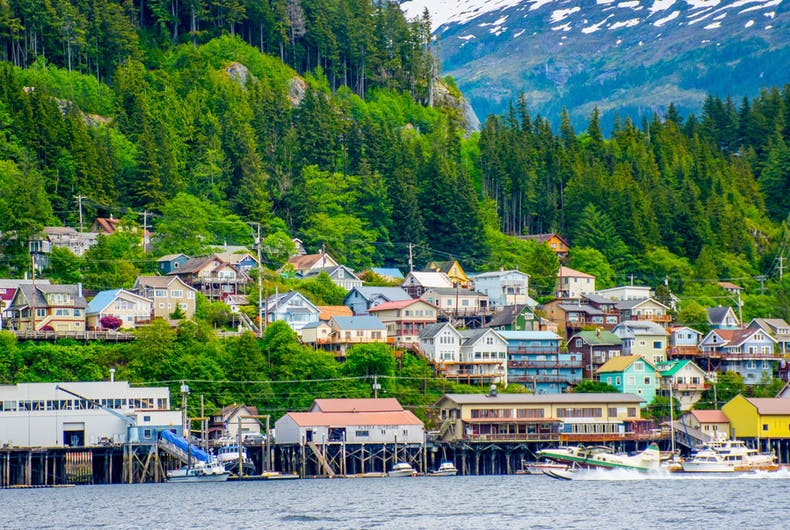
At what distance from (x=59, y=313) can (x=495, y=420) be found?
35.7 metres

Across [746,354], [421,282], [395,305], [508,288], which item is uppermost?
[421,282]

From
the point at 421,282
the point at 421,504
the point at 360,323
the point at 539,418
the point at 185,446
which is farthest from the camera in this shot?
the point at 421,282

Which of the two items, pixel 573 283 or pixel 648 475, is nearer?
pixel 648 475

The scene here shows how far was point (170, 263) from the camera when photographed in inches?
4943

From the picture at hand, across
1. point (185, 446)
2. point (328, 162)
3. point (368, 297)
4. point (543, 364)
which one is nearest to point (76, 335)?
point (185, 446)

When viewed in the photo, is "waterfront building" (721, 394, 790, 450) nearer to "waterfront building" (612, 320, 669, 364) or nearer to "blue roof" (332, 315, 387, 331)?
"waterfront building" (612, 320, 669, 364)

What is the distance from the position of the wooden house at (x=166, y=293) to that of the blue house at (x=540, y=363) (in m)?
26.7

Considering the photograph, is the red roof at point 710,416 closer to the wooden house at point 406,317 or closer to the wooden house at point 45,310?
the wooden house at point 406,317

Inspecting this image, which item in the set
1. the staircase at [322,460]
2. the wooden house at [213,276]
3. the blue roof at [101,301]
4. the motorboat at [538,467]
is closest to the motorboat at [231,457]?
the staircase at [322,460]

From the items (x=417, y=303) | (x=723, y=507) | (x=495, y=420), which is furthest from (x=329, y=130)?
(x=723, y=507)

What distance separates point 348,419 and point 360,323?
56.4ft

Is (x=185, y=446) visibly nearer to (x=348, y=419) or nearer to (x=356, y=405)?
(x=348, y=419)

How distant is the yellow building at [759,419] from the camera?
106 m

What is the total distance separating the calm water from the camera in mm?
67062
